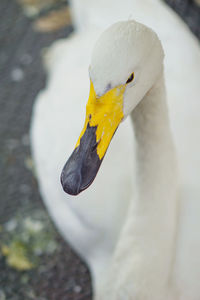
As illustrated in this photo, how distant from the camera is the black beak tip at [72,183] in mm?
1012

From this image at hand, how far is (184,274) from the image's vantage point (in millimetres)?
1463

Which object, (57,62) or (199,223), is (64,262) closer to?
(199,223)

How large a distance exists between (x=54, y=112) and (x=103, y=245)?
0.61m

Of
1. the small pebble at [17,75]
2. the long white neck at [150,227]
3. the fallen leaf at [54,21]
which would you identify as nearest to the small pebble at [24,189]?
the small pebble at [17,75]

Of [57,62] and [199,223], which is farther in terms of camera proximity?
[57,62]

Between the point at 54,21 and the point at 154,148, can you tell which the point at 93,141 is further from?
the point at 54,21

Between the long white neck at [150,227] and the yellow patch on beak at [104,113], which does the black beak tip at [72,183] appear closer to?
the yellow patch on beak at [104,113]

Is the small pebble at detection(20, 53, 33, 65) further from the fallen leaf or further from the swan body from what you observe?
the swan body

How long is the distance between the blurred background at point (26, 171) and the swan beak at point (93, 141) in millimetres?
1025

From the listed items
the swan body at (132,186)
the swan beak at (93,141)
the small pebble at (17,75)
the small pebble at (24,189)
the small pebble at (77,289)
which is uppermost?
the swan beak at (93,141)

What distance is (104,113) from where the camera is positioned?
107 centimetres

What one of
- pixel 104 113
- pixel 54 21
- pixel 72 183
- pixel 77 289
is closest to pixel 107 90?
pixel 104 113

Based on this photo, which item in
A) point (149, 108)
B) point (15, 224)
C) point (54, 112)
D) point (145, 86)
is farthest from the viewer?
point (15, 224)

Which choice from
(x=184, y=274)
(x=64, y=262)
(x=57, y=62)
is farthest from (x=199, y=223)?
(x=57, y=62)
